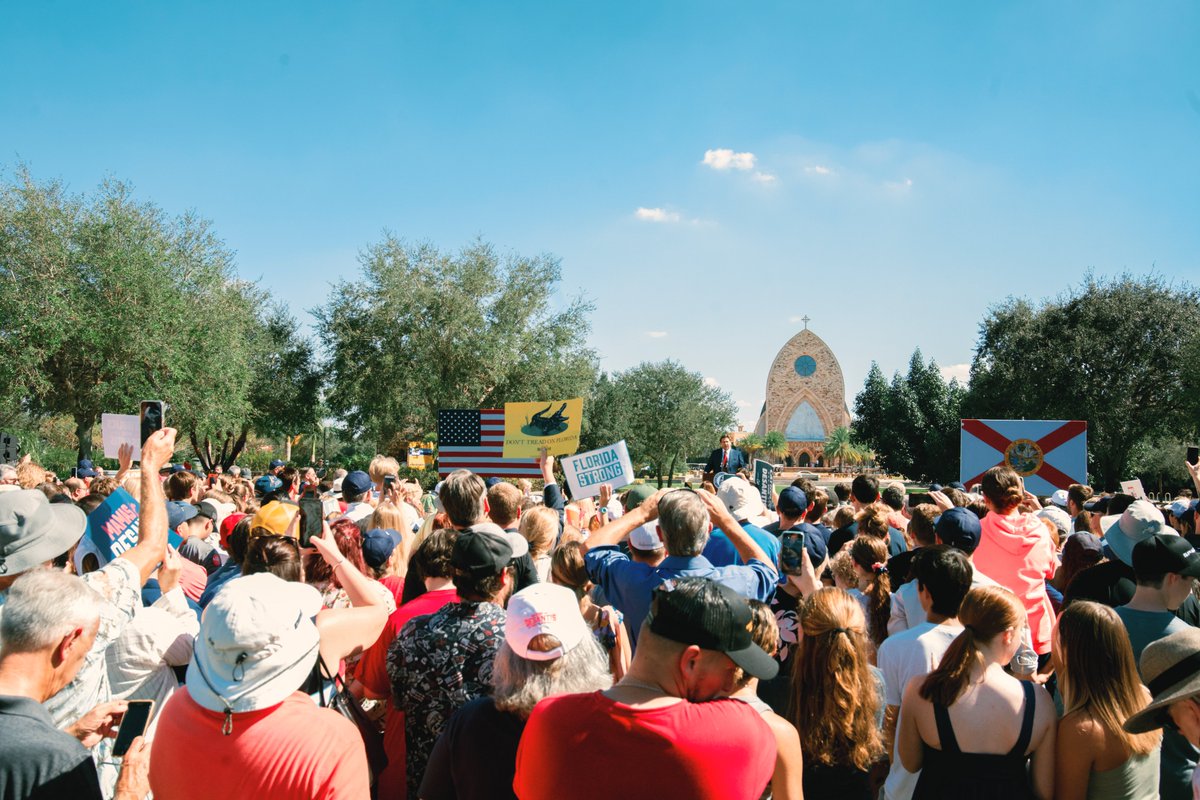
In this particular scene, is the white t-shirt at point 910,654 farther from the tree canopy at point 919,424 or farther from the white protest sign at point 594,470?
the tree canopy at point 919,424

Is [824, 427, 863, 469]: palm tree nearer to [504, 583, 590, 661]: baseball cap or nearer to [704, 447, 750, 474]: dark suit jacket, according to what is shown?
[704, 447, 750, 474]: dark suit jacket

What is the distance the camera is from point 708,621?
195 cm

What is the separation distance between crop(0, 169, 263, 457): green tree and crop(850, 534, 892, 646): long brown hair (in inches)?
936

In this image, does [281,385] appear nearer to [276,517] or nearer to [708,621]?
[276,517]

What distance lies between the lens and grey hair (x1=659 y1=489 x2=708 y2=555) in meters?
Answer: 3.61

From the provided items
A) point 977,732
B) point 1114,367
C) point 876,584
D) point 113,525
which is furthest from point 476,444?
point 1114,367

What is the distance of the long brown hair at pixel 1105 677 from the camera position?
2633mm

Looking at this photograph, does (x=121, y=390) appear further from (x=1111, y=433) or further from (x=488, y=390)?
(x=1111, y=433)

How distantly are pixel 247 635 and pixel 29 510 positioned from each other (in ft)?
5.38

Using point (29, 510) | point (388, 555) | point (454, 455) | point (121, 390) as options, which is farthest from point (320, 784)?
point (121, 390)

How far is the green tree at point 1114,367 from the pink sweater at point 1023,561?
2893 centimetres

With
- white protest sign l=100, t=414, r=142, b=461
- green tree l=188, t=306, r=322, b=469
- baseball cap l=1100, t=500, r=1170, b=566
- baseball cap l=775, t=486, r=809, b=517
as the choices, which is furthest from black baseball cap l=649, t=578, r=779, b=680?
Result: green tree l=188, t=306, r=322, b=469

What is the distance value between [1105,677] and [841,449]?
81.4 meters

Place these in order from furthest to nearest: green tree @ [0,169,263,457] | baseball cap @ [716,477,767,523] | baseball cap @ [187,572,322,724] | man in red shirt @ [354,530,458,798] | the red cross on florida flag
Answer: green tree @ [0,169,263,457]
the red cross on florida flag
baseball cap @ [716,477,767,523]
man in red shirt @ [354,530,458,798]
baseball cap @ [187,572,322,724]
